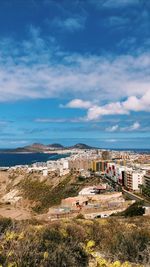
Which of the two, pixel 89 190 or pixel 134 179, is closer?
pixel 134 179

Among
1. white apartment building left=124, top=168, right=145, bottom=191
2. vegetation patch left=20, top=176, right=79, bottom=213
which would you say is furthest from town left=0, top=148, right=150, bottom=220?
vegetation patch left=20, top=176, right=79, bottom=213

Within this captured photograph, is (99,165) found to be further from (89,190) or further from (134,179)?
(134,179)

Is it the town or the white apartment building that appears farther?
the white apartment building

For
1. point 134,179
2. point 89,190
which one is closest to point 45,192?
point 89,190

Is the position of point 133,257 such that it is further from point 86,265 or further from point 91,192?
point 91,192

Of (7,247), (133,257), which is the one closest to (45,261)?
→ (7,247)

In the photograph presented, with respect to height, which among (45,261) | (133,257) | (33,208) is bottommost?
(33,208)

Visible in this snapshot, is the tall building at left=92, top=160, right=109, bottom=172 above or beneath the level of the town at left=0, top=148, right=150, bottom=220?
above

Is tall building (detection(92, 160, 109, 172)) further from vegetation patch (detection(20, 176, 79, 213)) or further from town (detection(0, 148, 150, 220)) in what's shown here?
vegetation patch (detection(20, 176, 79, 213))

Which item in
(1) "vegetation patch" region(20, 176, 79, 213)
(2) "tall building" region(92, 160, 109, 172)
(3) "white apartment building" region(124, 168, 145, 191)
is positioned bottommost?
(1) "vegetation patch" region(20, 176, 79, 213)

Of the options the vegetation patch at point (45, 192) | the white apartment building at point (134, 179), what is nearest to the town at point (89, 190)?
the white apartment building at point (134, 179)

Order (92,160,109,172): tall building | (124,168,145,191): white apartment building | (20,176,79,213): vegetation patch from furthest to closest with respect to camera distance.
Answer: (92,160,109,172): tall building → (20,176,79,213): vegetation patch → (124,168,145,191): white apartment building
